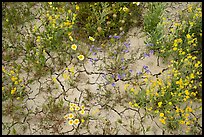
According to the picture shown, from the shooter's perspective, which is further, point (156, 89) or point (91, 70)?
point (91, 70)

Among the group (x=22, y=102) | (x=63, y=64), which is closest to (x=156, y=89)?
(x=63, y=64)

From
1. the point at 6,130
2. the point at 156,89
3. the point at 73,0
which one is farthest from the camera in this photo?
the point at 73,0

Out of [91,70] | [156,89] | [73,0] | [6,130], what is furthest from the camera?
[73,0]

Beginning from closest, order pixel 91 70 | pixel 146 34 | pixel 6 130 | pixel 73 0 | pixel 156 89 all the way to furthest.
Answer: pixel 6 130
pixel 156 89
pixel 91 70
pixel 146 34
pixel 73 0

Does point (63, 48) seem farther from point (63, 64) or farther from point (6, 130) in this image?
point (6, 130)

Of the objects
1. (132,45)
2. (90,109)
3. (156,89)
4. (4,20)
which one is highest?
(4,20)

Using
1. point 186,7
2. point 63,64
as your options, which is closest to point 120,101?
point 63,64

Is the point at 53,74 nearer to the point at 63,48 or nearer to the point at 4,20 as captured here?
the point at 63,48

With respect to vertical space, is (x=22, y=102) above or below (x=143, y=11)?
below

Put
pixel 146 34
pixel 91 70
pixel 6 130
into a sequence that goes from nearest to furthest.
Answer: pixel 6 130, pixel 91 70, pixel 146 34
